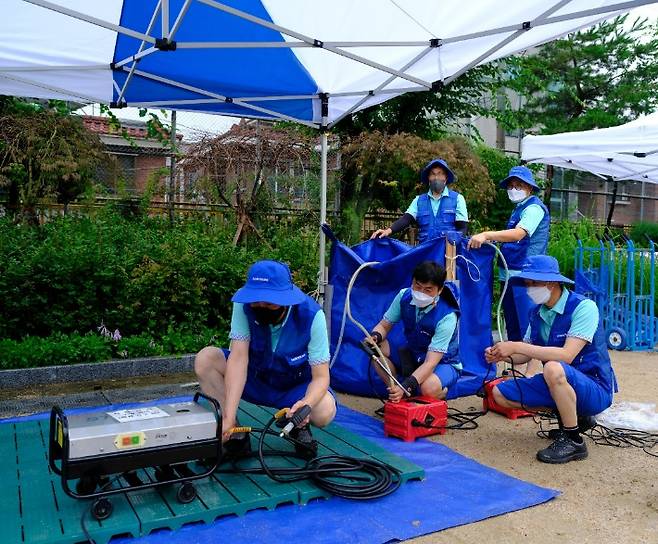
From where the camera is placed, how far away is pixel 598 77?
59.6 feet

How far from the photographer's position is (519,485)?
344 cm

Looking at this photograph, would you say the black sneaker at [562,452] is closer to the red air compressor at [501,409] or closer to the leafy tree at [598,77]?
the red air compressor at [501,409]

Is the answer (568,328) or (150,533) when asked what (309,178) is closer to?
(568,328)

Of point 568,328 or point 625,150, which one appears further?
point 625,150

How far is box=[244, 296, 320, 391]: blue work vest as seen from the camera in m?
3.47

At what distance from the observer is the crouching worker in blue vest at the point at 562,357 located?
3723 millimetres

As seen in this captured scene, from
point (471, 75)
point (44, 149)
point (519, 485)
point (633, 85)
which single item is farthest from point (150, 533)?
point (633, 85)

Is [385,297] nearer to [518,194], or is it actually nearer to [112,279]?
[518,194]

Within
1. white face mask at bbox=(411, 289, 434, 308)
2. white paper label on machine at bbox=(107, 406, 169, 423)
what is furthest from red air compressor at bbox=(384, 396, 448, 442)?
white paper label on machine at bbox=(107, 406, 169, 423)

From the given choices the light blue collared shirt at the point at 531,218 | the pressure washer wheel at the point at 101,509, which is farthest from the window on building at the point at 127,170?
the pressure washer wheel at the point at 101,509

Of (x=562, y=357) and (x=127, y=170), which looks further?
(x=127, y=170)

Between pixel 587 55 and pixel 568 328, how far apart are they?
16242 millimetres

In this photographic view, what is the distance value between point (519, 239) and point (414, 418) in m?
1.72

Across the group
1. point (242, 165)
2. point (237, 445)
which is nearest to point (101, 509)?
point (237, 445)
